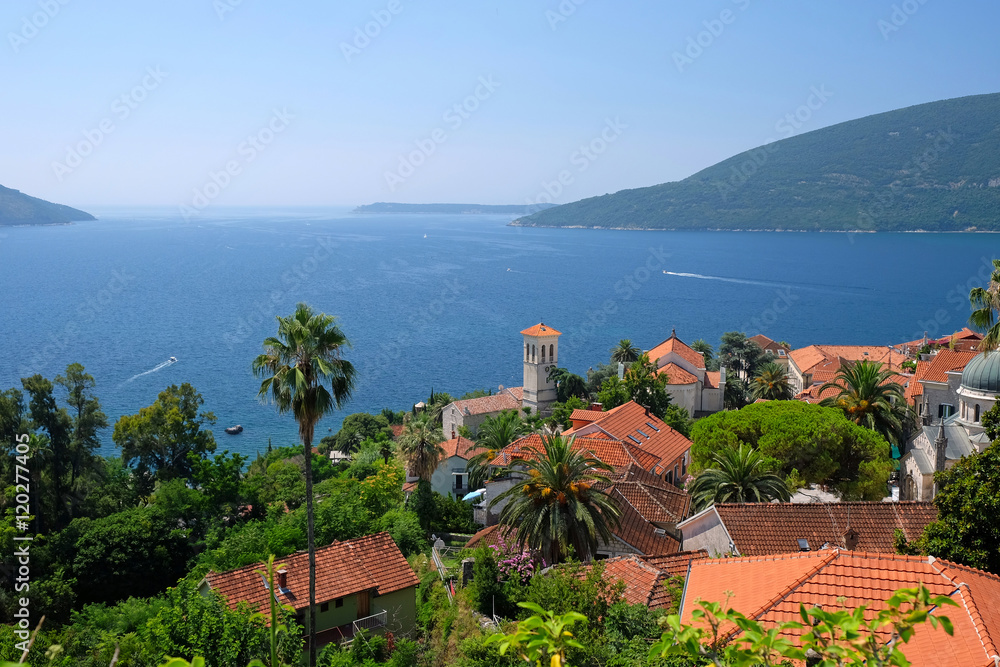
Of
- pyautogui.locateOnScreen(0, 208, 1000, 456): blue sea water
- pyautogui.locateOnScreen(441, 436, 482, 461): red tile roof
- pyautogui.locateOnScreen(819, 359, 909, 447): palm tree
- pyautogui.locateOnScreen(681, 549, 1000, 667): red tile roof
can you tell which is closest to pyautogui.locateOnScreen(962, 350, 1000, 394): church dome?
pyautogui.locateOnScreen(819, 359, 909, 447): palm tree

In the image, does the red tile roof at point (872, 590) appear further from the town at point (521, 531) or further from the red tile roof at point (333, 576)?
the red tile roof at point (333, 576)

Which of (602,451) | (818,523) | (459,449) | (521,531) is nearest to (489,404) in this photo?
(459,449)

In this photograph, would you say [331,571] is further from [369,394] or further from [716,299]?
[716,299]

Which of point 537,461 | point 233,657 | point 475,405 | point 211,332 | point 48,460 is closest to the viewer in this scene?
point 233,657

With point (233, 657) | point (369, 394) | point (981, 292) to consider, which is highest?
point (981, 292)

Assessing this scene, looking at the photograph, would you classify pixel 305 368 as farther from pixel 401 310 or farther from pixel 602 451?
pixel 401 310

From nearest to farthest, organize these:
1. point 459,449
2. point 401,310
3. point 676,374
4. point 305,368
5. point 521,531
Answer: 1. point 305,368
2. point 521,531
3. point 459,449
4. point 676,374
5. point 401,310

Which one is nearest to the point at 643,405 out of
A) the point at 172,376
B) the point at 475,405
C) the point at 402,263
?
the point at 475,405
